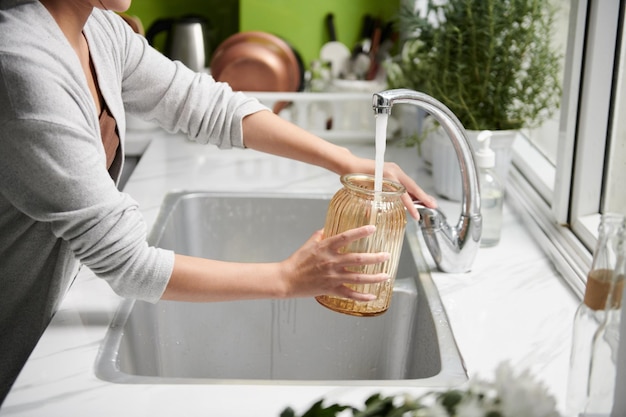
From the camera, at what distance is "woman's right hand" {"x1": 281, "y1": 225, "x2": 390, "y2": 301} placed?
40.6 inches

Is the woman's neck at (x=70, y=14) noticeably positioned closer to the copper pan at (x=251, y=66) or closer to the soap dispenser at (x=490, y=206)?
the soap dispenser at (x=490, y=206)

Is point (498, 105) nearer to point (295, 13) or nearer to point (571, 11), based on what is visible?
point (571, 11)

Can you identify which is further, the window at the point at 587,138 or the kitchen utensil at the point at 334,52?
the kitchen utensil at the point at 334,52

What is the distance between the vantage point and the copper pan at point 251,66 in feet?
7.14

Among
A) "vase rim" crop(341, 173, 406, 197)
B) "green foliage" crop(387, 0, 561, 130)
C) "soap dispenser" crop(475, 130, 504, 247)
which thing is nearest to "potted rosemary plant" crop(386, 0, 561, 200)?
"green foliage" crop(387, 0, 561, 130)

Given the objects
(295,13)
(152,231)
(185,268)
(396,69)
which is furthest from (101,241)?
(295,13)

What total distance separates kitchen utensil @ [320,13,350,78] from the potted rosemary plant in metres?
0.75

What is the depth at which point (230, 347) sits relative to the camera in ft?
5.08

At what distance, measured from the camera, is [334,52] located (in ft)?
7.98

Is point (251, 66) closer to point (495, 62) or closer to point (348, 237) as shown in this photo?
point (495, 62)

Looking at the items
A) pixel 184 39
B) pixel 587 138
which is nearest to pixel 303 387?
pixel 587 138

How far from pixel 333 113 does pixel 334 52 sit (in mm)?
352

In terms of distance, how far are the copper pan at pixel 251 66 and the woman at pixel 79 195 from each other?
0.79 metres

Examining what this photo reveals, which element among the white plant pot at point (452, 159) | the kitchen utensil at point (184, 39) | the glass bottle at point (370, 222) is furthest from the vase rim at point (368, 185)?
the kitchen utensil at point (184, 39)
